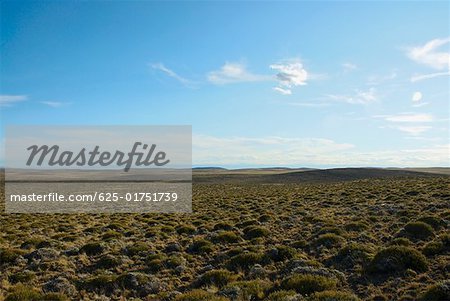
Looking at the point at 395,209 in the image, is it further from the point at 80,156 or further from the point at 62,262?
the point at 80,156

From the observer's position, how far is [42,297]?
35.4ft

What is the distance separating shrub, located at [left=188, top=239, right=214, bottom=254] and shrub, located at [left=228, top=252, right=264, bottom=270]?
100 inches

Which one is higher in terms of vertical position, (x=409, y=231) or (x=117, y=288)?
(x=409, y=231)

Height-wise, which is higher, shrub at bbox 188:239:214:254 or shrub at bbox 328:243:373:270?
shrub at bbox 328:243:373:270

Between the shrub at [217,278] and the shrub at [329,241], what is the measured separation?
567cm

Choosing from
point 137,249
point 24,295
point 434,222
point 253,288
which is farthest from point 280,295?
point 434,222

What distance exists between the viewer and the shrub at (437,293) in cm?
907

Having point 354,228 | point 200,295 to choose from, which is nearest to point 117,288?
point 200,295

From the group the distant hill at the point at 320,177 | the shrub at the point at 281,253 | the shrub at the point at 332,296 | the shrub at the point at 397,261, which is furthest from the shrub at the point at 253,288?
the distant hill at the point at 320,177

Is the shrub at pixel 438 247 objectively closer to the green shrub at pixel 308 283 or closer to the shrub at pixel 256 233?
the green shrub at pixel 308 283

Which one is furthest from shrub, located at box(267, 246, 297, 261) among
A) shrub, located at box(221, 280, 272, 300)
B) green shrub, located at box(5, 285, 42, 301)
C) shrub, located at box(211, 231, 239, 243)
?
green shrub, located at box(5, 285, 42, 301)

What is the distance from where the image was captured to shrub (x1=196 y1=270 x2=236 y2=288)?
39.3ft

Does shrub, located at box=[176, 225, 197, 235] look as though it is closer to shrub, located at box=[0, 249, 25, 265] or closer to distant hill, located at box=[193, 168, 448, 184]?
shrub, located at box=[0, 249, 25, 265]

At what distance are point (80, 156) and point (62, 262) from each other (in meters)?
30.1
